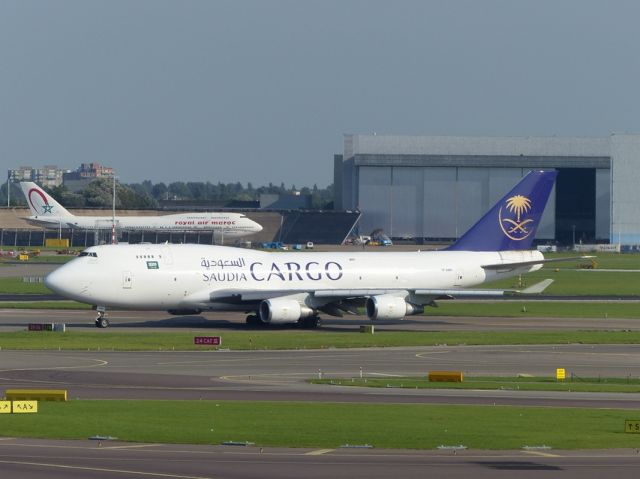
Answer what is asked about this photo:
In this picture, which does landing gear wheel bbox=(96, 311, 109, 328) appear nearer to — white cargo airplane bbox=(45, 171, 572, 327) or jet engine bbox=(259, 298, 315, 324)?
white cargo airplane bbox=(45, 171, 572, 327)

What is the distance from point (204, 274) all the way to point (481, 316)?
18.9 meters

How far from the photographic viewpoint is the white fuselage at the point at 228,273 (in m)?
62.5

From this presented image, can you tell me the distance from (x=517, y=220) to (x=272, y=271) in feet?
52.5

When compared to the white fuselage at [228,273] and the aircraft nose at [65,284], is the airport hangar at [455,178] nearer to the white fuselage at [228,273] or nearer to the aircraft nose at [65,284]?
the white fuselage at [228,273]

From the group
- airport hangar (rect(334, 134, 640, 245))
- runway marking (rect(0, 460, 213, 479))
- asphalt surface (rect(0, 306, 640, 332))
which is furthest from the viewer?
airport hangar (rect(334, 134, 640, 245))

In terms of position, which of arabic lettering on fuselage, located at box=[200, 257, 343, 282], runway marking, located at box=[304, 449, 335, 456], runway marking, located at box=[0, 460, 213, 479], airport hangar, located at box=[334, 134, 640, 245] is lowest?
runway marking, located at box=[0, 460, 213, 479]

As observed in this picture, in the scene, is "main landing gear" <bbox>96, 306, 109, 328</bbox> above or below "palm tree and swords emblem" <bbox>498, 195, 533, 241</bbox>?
below

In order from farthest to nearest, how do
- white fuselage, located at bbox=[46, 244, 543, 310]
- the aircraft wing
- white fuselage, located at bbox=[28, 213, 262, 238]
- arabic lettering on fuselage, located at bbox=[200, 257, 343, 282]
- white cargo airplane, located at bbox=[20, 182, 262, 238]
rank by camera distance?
white cargo airplane, located at bbox=[20, 182, 262, 238]
white fuselage, located at bbox=[28, 213, 262, 238]
arabic lettering on fuselage, located at bbox=[200, 257, 343, 282]
the aircraft wing
white fuselage, located at bbox=[46, 244, 543, 310]

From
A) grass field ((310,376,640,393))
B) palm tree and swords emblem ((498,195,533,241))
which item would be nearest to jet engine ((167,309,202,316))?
palm tree and swords emblem ((498,195,533,241))

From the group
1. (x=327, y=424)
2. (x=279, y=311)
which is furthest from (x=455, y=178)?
(x=327, y=424)

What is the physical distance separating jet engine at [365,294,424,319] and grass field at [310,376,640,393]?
19.8 meters

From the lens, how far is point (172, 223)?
18738cm

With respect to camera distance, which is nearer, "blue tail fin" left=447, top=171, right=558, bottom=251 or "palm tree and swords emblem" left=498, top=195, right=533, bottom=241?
"blue tail fin" left=447, top=171, right=558, bottom=251

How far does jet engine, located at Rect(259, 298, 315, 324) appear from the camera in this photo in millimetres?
62312
